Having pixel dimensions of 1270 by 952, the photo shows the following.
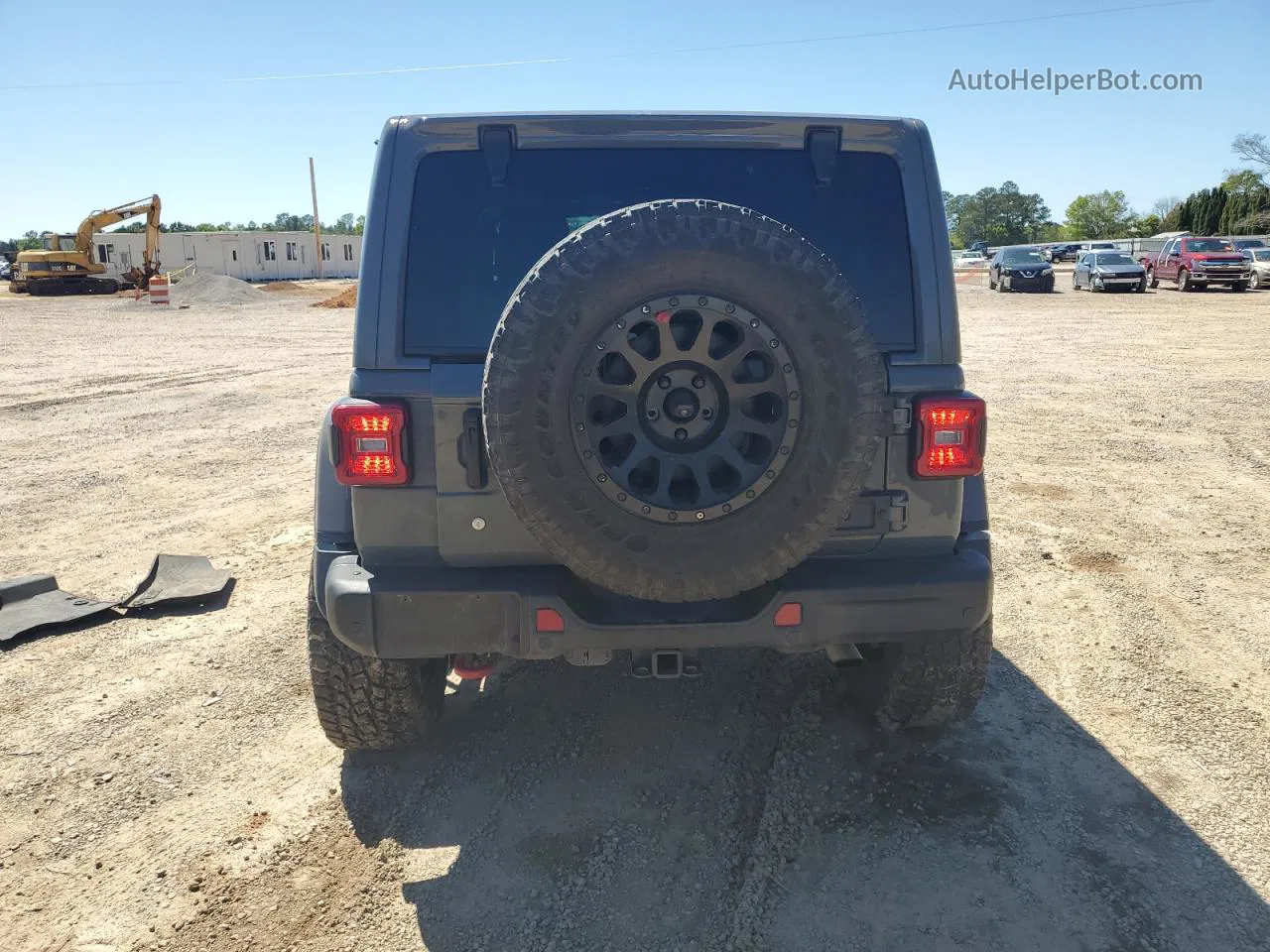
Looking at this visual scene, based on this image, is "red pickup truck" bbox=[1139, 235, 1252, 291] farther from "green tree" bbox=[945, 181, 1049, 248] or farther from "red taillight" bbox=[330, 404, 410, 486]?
"green tree" bbox=[945, 181, 1049, 248]

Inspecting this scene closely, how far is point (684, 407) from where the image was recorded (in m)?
2.45

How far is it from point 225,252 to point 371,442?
62.9m

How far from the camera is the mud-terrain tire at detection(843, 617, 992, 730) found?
127 inches

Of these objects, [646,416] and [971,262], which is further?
[971,262]

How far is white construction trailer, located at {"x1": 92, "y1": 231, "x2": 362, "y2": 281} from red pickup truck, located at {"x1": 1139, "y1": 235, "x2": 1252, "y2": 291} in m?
44.7

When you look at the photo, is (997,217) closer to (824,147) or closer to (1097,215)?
(1097,215)

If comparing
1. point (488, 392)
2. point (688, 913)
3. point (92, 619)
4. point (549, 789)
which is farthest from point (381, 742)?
point (92, 619)

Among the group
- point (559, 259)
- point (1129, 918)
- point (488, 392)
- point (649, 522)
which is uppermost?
point (559, 259)

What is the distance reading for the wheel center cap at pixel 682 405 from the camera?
2451 millimetres

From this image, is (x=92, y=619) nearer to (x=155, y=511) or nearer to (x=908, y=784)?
(x=155, y=511)

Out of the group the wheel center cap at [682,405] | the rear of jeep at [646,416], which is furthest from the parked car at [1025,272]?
the wheel center cap at [682,405]

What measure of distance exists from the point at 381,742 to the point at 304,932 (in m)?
0.82

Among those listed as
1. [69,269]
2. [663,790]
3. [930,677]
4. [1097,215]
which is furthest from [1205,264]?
[1097,215]

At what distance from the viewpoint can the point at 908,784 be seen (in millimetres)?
3188
